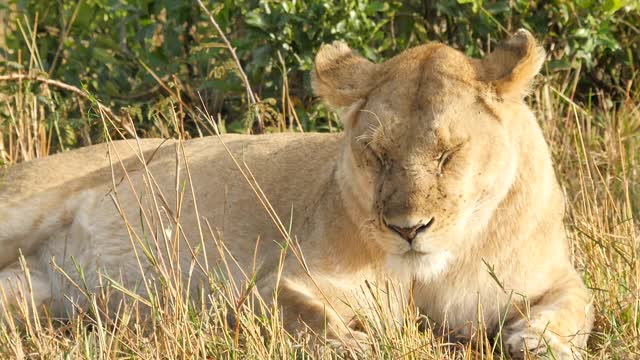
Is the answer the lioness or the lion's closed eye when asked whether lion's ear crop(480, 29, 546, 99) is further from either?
the lion's closed eye

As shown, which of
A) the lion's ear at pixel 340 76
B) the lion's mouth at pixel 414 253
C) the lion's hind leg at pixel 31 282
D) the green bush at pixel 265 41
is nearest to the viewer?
the lion's mouth at pixel 414 253

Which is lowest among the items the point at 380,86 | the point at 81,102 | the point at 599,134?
the point at 599,134

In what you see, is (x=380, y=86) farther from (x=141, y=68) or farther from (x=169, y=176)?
A: (x=141, y=68)

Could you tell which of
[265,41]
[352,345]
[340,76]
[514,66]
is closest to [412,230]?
[352,345]

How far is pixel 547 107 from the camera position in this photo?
620 cm

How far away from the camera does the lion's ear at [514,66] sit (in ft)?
12.3

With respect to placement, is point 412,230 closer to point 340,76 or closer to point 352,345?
point 352,345

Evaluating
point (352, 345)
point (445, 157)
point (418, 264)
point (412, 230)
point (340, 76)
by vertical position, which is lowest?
point (352, 345)

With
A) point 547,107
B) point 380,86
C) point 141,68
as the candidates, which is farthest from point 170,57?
point 380,86

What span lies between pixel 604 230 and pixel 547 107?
171 centimetres

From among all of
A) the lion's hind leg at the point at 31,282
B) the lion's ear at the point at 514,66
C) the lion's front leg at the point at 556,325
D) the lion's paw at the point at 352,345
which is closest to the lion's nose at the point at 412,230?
the lion's paw at the point at 352,345

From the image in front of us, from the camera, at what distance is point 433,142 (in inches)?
138

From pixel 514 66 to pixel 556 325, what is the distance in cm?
84

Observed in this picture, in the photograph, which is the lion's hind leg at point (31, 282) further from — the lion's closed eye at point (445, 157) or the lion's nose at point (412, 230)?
the lion's closed eye at point (445, 157)
